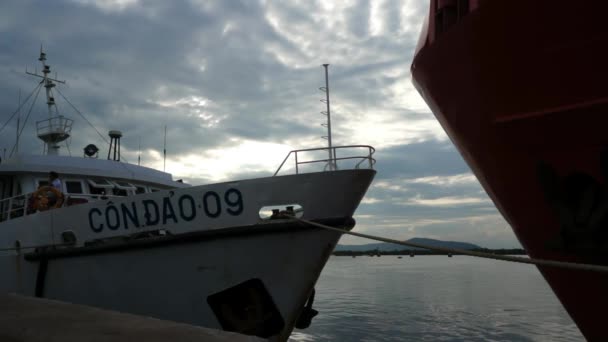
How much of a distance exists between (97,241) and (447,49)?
18.8 feet

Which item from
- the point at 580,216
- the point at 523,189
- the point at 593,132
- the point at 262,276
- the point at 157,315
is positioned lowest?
the point at 157,315

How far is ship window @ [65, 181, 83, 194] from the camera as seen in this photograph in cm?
944

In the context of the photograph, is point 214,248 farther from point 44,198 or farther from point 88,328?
point 44,198

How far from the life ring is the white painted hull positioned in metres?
1.39

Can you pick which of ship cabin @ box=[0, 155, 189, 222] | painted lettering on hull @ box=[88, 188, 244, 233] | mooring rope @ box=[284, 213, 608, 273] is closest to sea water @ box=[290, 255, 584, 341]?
ship cabin @ box=[0, 155, 189, 222]

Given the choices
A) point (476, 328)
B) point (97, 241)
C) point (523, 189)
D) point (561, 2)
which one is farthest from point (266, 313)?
point (476, 328)

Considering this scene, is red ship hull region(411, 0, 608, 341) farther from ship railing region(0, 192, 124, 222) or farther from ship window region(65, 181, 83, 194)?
ship window region(65, 181, 83, 194)

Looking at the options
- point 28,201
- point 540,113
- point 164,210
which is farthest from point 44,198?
point 540,113

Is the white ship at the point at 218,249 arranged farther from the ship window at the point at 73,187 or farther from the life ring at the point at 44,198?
the ship window at the point at 73,187

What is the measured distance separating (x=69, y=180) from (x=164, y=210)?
4.20m

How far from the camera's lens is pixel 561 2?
3.69 meters

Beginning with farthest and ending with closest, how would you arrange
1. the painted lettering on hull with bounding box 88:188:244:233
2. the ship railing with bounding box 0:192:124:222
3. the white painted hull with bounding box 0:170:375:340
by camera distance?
the ship railing with bounding box 0:192:124:222
the painted lettering on hull with bounding box 88:188:244:233
the white painted hull with bounding box 0:170:375:340

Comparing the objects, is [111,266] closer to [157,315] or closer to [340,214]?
[157,315]

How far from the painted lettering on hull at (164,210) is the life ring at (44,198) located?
119 cm
